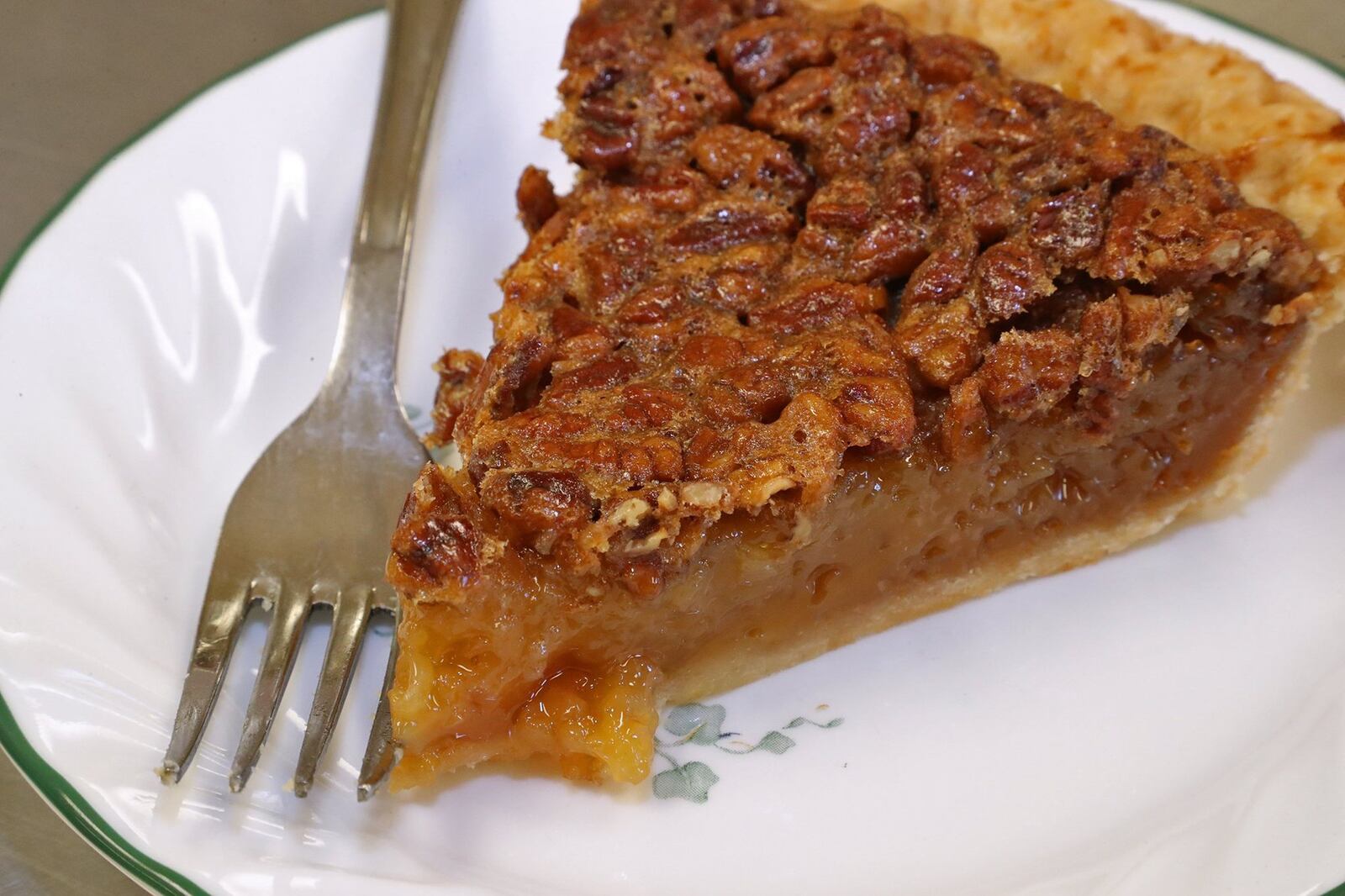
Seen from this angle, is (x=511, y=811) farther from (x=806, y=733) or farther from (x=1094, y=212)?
(x=1094, y=212)

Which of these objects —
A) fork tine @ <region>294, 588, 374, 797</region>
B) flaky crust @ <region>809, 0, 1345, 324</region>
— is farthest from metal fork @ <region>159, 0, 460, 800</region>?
flaky crust @ <region>809, 0, 1345, 324</region>

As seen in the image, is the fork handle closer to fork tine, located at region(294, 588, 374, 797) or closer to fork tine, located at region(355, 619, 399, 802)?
fork tine, located at region(294, 588, 374, 797)

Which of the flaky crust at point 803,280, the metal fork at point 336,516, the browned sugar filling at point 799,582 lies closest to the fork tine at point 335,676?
the metal fork at point 336,516

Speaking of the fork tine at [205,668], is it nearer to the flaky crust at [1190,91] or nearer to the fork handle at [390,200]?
the fork handle at [390,200]

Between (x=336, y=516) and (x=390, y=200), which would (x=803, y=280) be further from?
(x=390, y=200)

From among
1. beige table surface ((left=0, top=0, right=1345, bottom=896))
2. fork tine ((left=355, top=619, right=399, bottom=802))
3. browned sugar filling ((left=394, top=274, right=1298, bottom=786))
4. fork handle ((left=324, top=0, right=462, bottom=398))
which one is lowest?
fork tine ((left=355, top=619, right=399, bottom=802))

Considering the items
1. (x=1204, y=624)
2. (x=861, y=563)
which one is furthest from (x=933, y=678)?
(x=1204, y=624)

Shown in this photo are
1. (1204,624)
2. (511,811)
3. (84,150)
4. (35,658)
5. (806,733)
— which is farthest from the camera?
(84,150)
